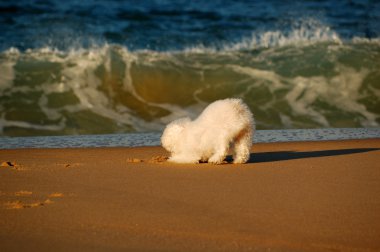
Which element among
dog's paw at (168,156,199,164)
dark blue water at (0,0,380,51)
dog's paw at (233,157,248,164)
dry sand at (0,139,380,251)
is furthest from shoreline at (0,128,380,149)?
dark blue water at (0,0,380,51)

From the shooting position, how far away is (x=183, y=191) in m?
5.51

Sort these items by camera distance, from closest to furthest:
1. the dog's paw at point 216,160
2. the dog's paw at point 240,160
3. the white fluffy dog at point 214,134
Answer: the white fluffy dog at point 214,134 < the dog's paw at point 216,160 < the dog's paw at point 240,160

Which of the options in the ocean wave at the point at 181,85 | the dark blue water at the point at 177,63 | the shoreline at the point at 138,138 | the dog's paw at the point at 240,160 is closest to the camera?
the dog's paw at the point at 240,160

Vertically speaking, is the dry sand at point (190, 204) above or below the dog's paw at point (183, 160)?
above

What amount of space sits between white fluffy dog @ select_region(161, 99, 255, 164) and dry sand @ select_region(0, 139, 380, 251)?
0.45 ft

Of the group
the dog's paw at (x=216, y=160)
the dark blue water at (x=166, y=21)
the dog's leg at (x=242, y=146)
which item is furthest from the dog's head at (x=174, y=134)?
the dark blue water at (x=166, y=21)

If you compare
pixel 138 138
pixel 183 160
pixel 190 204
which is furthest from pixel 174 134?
pixel 138 138

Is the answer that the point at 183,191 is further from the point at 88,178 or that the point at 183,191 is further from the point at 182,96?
the point at 182,96

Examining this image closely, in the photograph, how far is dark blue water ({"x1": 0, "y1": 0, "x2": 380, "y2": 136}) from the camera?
1166cm

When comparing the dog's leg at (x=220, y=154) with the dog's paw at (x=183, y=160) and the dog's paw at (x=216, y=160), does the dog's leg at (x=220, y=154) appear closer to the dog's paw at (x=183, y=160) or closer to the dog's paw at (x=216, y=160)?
the dog's paw at (x=216, y=160)

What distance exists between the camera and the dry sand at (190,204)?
4.15m

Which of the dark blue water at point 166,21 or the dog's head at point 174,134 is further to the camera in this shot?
the dark blue water at point 166,21

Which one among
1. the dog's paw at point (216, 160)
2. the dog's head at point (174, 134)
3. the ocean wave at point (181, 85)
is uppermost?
the dog's head at point (174, 134)

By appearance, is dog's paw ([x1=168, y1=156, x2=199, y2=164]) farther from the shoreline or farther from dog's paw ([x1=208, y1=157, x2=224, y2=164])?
the shoreline
